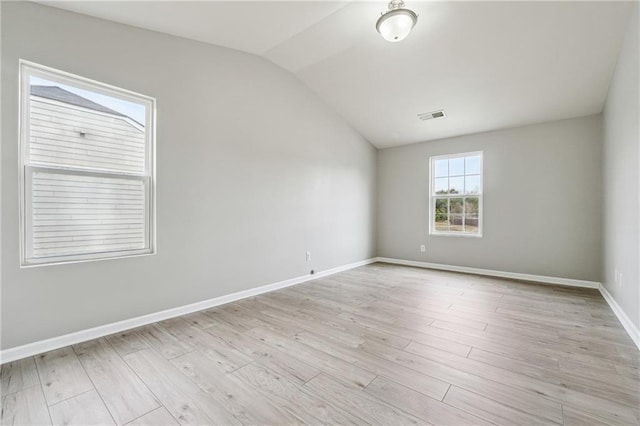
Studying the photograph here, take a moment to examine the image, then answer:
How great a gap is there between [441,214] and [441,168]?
34.1 inches

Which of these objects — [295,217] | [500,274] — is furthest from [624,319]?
[295,217]

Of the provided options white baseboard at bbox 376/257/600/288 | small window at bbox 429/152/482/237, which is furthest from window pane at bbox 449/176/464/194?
white baseboard at bbox 376/257/600/288

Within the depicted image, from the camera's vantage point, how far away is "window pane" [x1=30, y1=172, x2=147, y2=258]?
207cm

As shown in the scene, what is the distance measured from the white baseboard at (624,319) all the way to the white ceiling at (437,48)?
2461 millimetres

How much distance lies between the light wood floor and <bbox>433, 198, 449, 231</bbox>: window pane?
229 centimetres

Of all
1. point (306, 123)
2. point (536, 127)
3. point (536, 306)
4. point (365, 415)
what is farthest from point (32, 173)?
point (536, 127)

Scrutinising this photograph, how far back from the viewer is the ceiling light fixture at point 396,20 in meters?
2.43

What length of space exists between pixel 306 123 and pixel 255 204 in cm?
157

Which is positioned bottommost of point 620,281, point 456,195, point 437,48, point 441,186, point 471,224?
point 620,281

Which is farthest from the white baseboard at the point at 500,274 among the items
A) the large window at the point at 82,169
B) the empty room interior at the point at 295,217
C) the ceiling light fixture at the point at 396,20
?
the large window at the point at 82,169

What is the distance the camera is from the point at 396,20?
2473 millimetres

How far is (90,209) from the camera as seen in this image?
7.52 ft

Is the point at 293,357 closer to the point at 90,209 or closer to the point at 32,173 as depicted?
the point at 90,209

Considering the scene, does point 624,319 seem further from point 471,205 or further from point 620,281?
point 471,205
